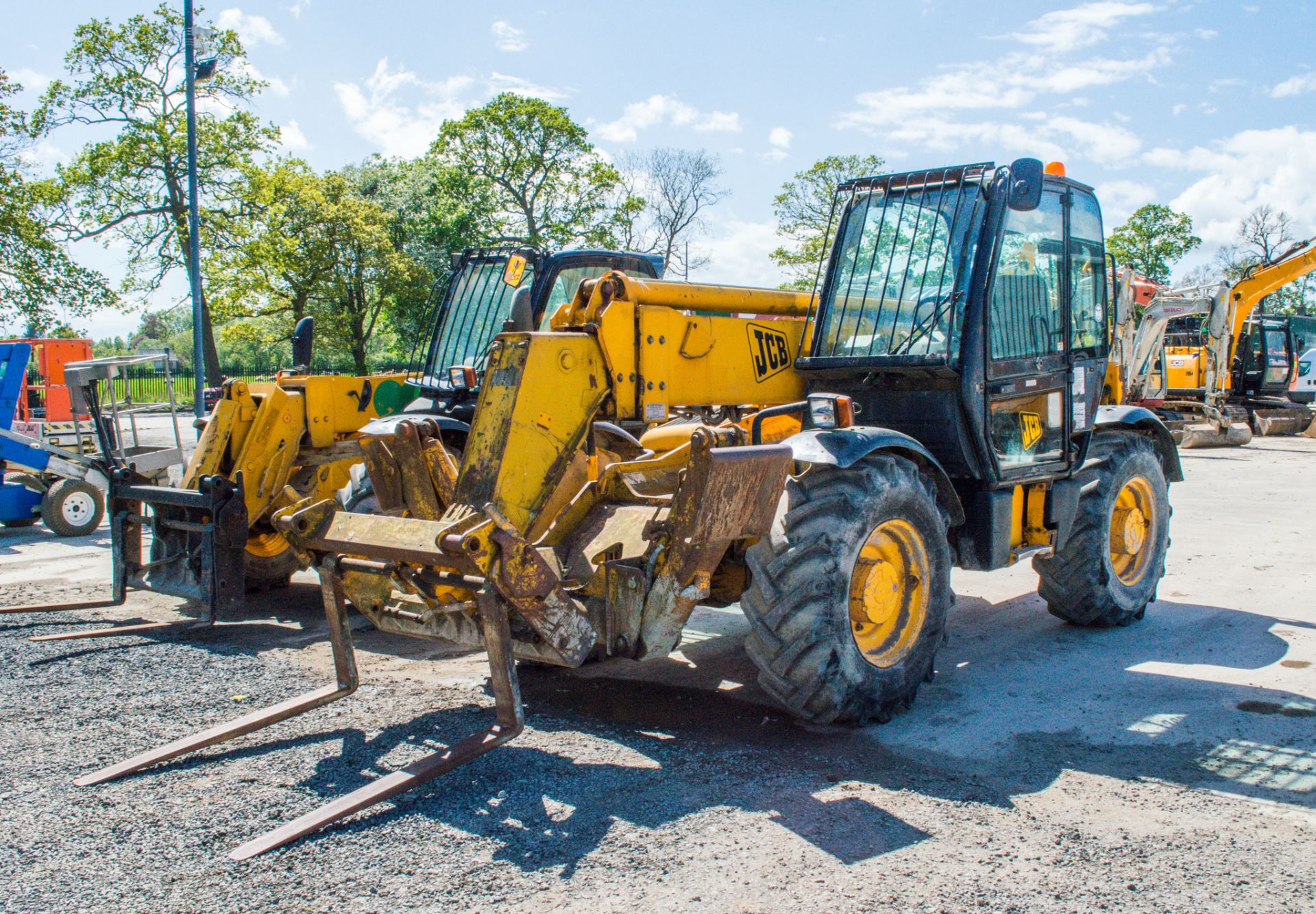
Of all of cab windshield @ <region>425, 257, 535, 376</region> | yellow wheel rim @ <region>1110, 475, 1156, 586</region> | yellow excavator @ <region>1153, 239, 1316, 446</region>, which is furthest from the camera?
yellow excavator @ <region>1153, 239, 1316, 446</region>

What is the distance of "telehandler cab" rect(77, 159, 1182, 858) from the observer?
4.52 metres

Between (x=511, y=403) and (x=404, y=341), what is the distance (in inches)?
1533

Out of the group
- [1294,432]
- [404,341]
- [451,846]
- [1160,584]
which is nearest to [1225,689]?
[1160,584]

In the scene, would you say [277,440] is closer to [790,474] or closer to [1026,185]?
[790,474]

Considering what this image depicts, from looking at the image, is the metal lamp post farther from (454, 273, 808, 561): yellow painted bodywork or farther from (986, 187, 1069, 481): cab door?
(986, 187, 1069, 481): cab door

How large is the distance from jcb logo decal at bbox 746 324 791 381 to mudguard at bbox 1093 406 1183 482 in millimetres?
2135

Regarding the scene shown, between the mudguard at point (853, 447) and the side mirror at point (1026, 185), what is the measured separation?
1.43 metres

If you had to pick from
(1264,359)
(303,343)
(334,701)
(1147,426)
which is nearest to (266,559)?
(303,343)

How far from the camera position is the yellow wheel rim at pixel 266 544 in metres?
8.41

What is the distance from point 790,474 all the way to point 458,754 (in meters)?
1.92

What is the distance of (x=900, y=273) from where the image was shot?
239 inches

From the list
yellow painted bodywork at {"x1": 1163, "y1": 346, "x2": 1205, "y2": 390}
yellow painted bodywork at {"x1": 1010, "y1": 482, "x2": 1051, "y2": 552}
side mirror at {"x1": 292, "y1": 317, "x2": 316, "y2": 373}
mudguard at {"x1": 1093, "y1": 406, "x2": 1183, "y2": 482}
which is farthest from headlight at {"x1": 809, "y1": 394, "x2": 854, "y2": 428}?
yellow painted bodywork at {"x1": 1163, "y1": 346, "x2": 1205, "y2": 390}

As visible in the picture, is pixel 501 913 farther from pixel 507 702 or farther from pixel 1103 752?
pixel 1103 752

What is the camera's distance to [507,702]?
4.43 metres
